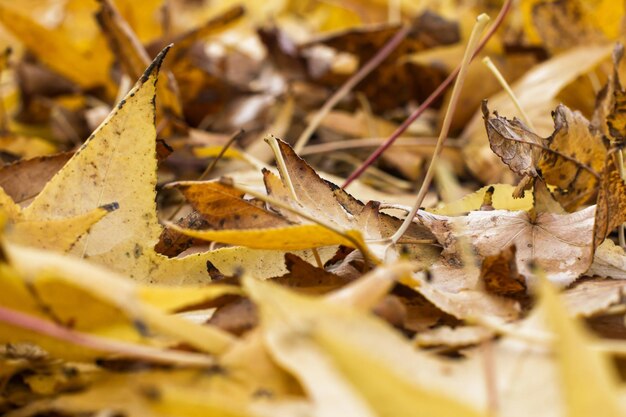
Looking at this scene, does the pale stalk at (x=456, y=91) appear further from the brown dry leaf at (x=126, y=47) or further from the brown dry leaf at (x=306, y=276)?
the brown dry leaf at (x=126, y=47)

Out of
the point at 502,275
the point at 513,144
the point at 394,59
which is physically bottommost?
the point at 502,275

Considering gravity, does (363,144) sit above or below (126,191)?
above

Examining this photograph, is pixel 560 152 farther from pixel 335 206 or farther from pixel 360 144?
pixel 360 144

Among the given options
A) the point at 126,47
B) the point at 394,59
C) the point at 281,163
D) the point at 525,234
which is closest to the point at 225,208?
the point at 281,163

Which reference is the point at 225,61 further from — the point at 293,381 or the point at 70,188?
the point at 293,381

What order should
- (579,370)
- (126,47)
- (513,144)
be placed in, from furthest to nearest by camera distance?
(126,47) → (513,144) → (579,370)

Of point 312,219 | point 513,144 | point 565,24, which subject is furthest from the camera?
point 565,24

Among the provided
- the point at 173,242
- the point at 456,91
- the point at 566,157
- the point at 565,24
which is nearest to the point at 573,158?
the point at 566,157

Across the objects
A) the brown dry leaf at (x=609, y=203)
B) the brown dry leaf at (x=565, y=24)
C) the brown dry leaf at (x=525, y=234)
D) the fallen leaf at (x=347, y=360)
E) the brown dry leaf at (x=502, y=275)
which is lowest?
the fallen leaf at (x=347, y=360)

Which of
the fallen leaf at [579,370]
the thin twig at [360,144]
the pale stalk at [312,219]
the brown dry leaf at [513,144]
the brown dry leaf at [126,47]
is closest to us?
the fallen leaf at [579,370]

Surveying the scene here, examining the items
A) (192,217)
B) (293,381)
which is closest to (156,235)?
(192,217)

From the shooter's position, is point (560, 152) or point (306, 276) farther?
point (560, 152)

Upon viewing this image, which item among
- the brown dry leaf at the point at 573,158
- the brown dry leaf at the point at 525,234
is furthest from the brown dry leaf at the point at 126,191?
the brown dry leaf at the point at 573,158
